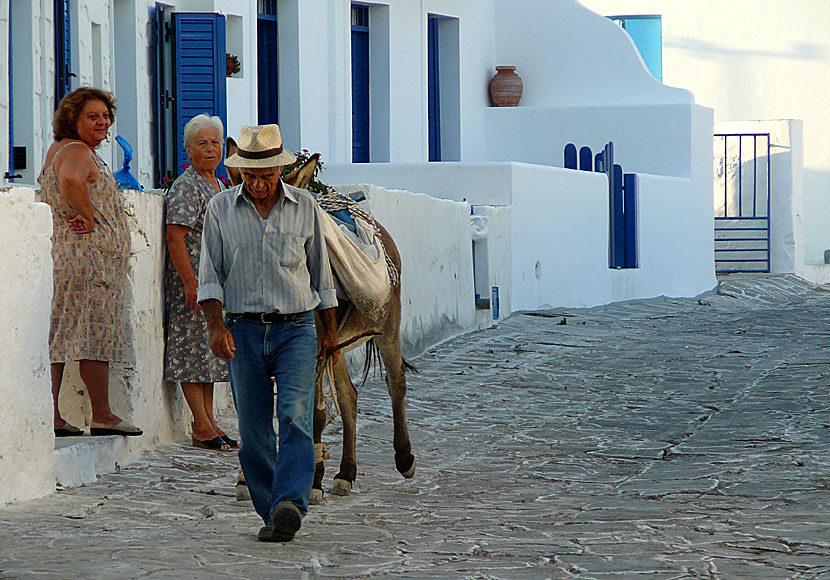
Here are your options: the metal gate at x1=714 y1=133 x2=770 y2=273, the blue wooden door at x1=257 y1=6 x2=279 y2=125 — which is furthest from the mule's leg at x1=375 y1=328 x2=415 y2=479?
the metal gate at x1=714 y1=133 x2=770 y2=273

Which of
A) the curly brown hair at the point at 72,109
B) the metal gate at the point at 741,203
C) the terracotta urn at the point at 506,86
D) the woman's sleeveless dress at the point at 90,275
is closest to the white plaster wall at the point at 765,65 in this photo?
the metal gate at the point at 741,203

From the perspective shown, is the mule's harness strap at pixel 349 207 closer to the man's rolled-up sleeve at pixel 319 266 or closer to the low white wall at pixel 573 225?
the man's rolled-up sleeve at pixel 319 266

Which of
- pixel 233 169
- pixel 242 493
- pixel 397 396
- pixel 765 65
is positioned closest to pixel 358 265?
pixel 233 169

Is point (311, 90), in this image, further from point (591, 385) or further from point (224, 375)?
point (224, 375)

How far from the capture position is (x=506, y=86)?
21.6 metres

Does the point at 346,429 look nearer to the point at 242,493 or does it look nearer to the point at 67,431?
the point at 242,493

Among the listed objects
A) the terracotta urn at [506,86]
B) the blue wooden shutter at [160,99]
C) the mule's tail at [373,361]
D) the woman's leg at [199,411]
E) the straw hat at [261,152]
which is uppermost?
the terracotta urn at [506,86]

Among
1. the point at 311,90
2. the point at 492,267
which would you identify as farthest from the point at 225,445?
the point at 311,90

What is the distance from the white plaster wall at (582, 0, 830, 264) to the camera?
26391mm

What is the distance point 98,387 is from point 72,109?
54.7 inches

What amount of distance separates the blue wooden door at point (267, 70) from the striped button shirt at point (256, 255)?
1208 cm

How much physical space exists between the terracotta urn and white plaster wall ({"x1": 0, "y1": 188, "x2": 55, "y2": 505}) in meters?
16.0

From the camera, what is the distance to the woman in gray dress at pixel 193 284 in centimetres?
725

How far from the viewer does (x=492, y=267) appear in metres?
14.8
